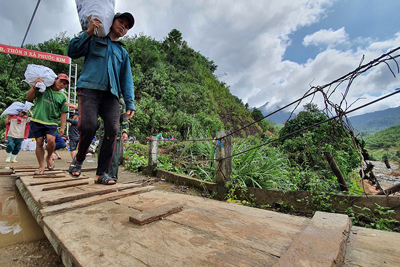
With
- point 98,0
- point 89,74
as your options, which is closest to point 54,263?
point 89,74

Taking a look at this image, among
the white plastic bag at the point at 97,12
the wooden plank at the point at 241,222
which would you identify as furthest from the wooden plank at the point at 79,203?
the white plastic bag at the point at 97,12

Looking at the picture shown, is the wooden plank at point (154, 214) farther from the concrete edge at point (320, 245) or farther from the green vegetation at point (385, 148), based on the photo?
the green vegetation at point (385, 148)

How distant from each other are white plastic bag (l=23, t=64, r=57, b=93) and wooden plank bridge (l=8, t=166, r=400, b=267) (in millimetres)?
1968

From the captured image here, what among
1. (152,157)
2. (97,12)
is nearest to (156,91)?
(152,157)

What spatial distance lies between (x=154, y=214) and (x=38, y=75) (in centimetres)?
273

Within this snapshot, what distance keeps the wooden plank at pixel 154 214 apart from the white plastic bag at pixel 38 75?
2604 mm

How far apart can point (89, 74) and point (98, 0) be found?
27.0 inches

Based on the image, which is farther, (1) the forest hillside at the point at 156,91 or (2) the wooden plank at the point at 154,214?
(1) the forest hillside at the point at 156,91

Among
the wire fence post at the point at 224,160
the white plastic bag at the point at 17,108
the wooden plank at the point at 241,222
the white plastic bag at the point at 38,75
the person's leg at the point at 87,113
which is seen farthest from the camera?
the white plastic bag at the point at 17,108

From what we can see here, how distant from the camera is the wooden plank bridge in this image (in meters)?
0.81

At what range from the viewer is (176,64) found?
2412 centimetres

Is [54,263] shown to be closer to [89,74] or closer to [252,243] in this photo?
[252,243]

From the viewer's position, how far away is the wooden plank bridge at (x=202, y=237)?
81 cm

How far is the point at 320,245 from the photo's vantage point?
86cm
